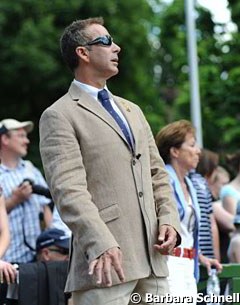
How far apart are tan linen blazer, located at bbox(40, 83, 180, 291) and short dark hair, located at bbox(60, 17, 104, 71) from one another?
0.24 metres

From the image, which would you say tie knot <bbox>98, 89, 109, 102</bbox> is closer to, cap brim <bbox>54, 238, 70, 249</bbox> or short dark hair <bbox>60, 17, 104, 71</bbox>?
short dark hair <bbox>60, 17, 104, 71</bbox>

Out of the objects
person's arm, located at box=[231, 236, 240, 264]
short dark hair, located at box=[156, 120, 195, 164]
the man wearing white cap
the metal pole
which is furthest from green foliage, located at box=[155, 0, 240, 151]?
short dark hair, located at box=[156, 120, 195, 164]

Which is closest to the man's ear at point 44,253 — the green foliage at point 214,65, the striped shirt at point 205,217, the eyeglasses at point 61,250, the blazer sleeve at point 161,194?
the eyeglasses at point 61,250

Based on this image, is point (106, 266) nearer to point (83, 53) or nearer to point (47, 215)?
point (83, 53)

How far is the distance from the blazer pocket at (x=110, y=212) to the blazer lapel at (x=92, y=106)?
0.33m

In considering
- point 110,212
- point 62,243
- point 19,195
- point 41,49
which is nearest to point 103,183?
point 110,212

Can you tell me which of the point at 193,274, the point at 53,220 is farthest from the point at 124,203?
the point at 53,220

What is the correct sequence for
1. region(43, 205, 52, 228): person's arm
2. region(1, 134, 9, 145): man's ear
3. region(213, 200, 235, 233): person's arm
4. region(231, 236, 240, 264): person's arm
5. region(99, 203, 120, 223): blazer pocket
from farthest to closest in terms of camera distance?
region(213, 200, 235, 233): person's arm → region(1, 134, 9, 145): man's ear → region(43, 205, 52, 228): person's arm → region(231, 236, 240, 264): person's arm → region(99, 203, 120, 223): blazer pocket

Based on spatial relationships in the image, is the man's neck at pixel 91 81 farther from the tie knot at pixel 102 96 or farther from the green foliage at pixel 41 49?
the green foliage at pixel 41 49

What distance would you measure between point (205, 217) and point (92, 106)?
271 cm

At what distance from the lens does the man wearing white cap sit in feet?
22.0

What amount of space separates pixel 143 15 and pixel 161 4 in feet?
27.0

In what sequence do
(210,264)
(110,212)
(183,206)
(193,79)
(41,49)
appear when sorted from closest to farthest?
(110,212)
(183,206)
(210,264)
(193,79)
(41,49)

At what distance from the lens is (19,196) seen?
666 centimetres
